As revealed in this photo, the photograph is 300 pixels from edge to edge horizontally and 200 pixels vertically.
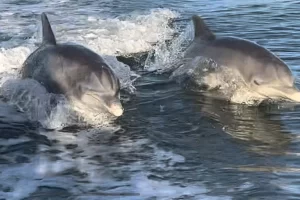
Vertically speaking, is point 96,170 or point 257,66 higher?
point 257,66

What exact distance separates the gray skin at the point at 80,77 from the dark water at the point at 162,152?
16.8 inches

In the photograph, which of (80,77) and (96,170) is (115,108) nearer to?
(80,77)

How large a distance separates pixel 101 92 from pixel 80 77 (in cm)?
39

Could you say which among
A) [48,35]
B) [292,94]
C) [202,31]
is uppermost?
[48,35]

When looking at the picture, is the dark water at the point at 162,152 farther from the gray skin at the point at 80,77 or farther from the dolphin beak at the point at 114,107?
the gray skin at the point at 80,77

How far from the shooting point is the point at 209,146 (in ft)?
23.9

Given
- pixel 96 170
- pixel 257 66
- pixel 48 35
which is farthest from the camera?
pixel 48 35

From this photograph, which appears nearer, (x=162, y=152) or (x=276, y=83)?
(x=162, y=152)

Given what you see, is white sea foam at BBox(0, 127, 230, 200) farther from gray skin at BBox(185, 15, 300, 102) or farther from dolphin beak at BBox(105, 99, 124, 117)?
gray skin at BBox(185, 15, 300, 102)

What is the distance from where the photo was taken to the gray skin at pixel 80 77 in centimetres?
789

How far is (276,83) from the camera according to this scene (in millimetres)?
8711

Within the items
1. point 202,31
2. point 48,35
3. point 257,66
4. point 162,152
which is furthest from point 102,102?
point 202,31

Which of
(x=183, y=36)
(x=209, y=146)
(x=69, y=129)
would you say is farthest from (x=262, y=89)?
(x=183, y=36)

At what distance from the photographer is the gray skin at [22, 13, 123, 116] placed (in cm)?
789
